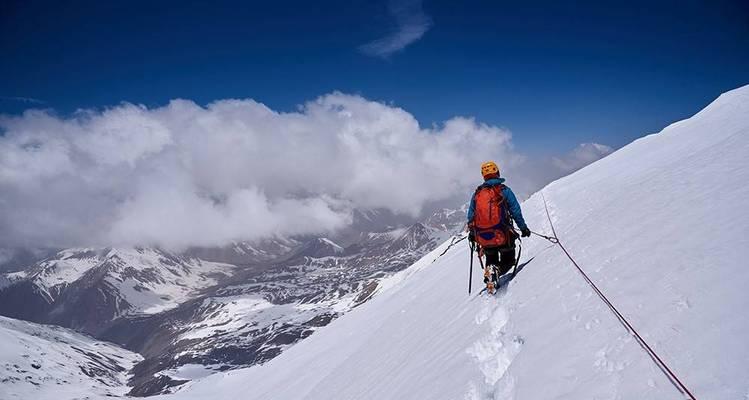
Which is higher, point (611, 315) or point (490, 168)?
point (490, 168)

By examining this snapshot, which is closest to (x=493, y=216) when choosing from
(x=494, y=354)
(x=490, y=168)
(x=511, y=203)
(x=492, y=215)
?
(x=492, y=215)

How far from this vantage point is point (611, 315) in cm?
587

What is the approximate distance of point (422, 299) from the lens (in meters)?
16.7

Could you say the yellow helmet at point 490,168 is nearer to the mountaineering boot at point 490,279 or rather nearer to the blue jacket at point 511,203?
the blue jacket at point 511,203

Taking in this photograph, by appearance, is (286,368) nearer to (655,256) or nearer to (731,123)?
(655,256)

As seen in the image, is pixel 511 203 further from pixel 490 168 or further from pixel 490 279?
pixel 490 279

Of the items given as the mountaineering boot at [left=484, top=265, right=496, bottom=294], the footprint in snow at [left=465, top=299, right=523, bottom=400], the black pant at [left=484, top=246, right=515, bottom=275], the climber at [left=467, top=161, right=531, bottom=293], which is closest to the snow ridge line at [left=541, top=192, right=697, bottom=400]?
the footprint in snow at [left=465, top=299, right=523, bottom=400]

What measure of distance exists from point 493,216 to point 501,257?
5.09 feet

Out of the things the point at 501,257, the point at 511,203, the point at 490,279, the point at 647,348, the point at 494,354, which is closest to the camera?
the point at 647,348

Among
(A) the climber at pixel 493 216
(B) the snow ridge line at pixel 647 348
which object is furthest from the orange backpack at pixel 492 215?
(B) the snow ridge line at pixel 647 348

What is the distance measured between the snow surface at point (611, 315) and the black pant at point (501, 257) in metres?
0.43

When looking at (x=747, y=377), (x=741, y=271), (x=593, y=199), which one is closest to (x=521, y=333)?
(x=741, y=271)

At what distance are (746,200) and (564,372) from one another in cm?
430

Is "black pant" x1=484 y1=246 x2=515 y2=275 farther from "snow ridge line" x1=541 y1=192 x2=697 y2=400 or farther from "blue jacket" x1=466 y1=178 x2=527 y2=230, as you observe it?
"snow ridge line" x1=541 y1=192 x2=697 y2=400
